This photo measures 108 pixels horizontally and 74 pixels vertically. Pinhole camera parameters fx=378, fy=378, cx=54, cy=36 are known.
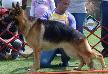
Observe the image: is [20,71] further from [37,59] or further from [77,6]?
[77,6]

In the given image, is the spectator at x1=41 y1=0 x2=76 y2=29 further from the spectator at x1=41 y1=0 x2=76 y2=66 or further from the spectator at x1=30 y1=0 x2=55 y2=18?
the spectator at x1=30 y1=0 x2=55 y2=18

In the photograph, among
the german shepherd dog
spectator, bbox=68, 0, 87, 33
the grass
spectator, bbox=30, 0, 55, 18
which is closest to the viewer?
the german shepherd dog

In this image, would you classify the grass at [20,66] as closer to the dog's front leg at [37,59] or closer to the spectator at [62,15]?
the dog's front leg at [37,59]

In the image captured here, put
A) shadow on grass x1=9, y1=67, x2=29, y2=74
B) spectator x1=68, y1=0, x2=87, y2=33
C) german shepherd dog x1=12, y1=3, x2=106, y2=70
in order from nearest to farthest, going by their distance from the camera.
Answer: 1. german shepherd dog x1=12, y1=3, x2=106, y2=70
2. shadow on grass x1=9, y1=67, x2=29, y2=74
3. spectator x1=68, y1=0, x2=87, y2=33

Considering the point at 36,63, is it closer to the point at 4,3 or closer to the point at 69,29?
the point at 69,29

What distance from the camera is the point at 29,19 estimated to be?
7.08 m

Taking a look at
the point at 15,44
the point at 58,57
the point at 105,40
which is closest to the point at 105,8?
the point at 105,40

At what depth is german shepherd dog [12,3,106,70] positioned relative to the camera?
23.4ft

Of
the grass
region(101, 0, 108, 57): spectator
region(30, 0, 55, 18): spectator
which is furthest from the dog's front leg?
region(101, 0, 108, 57): spectator

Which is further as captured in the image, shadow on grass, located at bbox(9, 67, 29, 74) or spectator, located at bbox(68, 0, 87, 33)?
spectator, located at bbox(68, 0, 87, 33)

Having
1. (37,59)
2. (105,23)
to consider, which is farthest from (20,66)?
(105,23)

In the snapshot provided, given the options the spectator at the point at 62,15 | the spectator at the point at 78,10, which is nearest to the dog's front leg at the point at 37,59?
the spectator at the point at 62,15

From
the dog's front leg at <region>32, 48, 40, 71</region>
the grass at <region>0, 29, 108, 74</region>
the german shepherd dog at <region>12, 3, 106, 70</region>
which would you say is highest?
the german shepherd dog at <region>12, 3, 106, 70</region>

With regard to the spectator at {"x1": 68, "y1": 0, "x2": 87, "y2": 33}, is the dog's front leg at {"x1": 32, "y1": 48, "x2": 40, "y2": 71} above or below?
below
